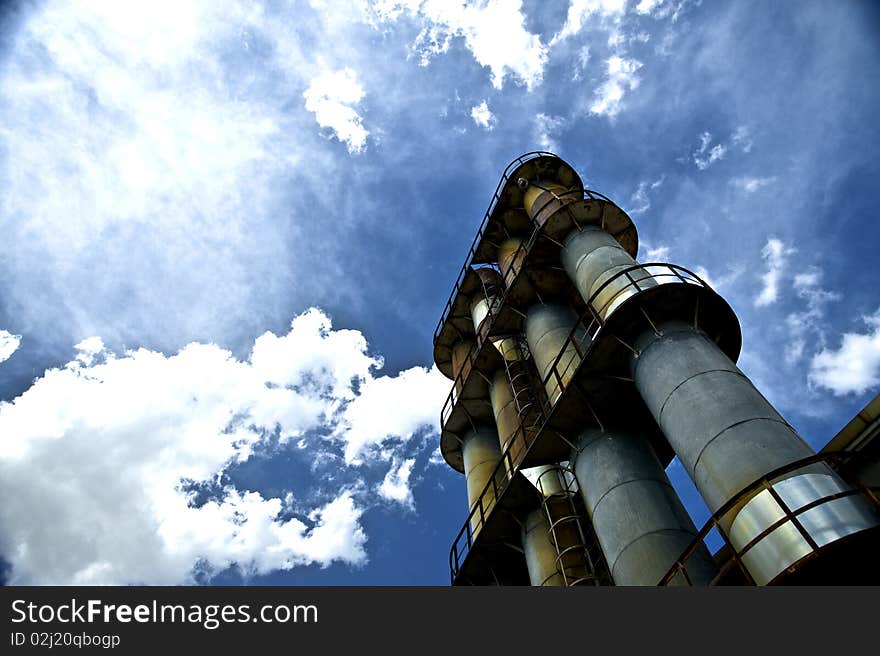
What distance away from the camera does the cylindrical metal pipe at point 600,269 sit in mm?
16219

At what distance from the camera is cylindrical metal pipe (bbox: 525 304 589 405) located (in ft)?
60.1

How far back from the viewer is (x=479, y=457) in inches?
963

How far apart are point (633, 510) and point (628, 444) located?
2.15 metres

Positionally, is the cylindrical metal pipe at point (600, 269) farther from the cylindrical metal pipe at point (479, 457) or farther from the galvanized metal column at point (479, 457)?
the cylindrical metal pipe at point (479, 457)

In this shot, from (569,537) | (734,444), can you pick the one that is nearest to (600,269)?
(569,537)

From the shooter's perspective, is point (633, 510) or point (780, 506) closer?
point (780, 506)

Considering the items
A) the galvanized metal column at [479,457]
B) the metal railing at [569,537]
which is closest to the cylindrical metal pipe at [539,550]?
the metal railing at [569,537]

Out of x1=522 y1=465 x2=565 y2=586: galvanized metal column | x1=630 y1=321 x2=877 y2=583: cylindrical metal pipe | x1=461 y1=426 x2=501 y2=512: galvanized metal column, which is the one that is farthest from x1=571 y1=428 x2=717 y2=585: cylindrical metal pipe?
x1=461 y1=426 x2=501 y2=512: galvanized metal column

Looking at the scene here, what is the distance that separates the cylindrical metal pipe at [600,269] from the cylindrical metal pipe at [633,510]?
12.1 feet

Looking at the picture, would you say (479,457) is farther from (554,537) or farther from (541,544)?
(554,537)

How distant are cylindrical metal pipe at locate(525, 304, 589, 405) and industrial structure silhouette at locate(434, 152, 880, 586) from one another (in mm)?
77

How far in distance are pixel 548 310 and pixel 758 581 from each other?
1427 cm
